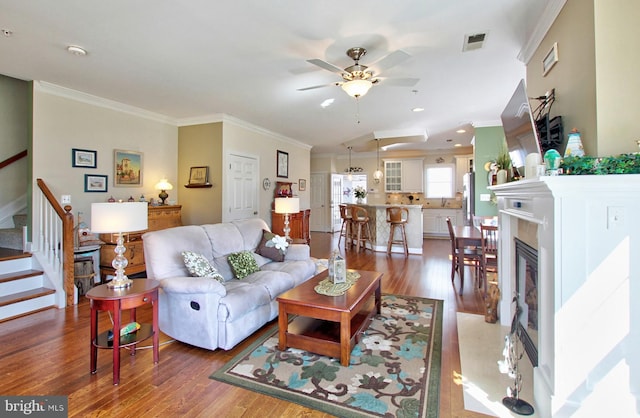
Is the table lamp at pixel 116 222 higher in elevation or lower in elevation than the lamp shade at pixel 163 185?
lower

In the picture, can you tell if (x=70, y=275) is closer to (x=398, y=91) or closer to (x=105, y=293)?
(x=105, y=293)

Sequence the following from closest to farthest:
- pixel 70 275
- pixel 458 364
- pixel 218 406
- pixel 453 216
→ pixel 218 406 < pixel 458 364 < pixel 70 275 < pixel 453 216

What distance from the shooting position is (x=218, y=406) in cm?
190

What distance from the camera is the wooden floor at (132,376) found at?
6.16ft

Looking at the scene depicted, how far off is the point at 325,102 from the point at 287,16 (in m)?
2.21

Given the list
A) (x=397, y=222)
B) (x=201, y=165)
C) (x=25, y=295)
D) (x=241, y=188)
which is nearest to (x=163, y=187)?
(x=201, y=165)

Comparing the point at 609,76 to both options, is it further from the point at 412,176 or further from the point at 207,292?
the point at 412,176

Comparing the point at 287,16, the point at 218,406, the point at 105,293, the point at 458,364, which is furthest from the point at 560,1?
the point at 105,293

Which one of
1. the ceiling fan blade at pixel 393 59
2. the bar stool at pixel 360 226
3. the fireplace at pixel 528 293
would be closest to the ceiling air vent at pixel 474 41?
the ceiling fan blade at pixel 393 59

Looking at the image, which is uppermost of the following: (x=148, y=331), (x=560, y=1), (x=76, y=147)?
(x=560, y=1)

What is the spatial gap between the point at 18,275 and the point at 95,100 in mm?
2524

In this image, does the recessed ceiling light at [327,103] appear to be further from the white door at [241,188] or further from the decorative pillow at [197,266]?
the decorative pillow at [197,266]

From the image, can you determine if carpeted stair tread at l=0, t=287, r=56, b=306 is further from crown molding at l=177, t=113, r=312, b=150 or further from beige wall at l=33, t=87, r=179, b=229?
crown molding at l=177, t=113, r=312, b=150

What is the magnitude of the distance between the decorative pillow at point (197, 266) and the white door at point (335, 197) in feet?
25.1
